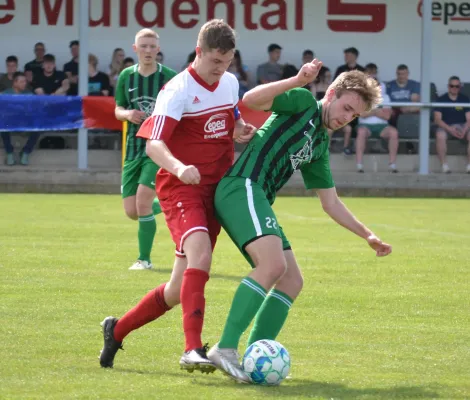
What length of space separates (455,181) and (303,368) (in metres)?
14.3

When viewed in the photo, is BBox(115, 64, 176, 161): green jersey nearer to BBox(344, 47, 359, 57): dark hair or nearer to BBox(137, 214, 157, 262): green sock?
BBox(137, 214, 157, 262): green sock

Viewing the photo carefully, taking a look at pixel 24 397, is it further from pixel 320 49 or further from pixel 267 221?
pixel 320 49

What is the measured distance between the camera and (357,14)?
2233cm

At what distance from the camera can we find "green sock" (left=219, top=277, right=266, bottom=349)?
5.07 meters

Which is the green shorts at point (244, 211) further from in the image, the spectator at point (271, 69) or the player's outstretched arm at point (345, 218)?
the spectator at point (271, 69)

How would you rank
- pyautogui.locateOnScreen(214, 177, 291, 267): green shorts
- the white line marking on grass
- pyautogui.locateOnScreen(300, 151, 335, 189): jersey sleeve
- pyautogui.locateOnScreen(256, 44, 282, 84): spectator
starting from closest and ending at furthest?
pyautogui.locateOnScreen(214, 177, 291, 267): green shorts → pyautogui.locateOnScreen(300, 151, 335, 189): jersey sleeve → the white line marking on grass → pyautogui.locateOnScreen(256, 44, 282, 84): spectator

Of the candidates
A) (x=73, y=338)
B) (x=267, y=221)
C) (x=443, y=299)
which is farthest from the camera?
(x=443, y=299)

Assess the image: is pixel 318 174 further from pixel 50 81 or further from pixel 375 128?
pixel 50 81

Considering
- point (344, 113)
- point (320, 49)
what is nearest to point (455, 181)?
point (320, 49)

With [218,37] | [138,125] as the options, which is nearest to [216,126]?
[218,37]

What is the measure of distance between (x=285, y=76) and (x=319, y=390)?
15090 millimetres

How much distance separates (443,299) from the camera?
797 centimetres

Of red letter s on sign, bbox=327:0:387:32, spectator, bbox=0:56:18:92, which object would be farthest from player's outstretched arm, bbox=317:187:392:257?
red letter s on sign, bbox=327:0:387:32

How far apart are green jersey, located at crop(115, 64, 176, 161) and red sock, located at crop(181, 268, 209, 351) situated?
4.73m
